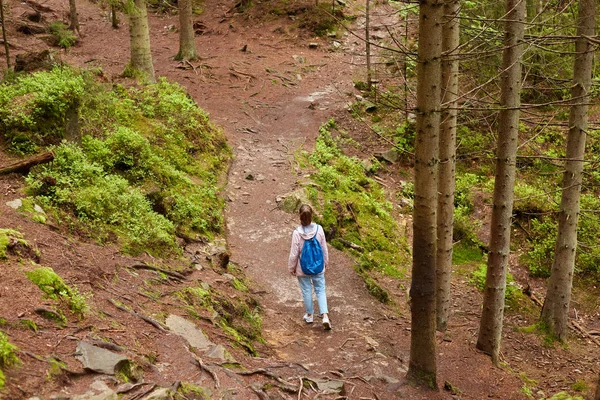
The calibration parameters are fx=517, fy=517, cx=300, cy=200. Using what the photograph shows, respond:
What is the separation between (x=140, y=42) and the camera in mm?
14672

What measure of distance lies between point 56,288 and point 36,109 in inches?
180

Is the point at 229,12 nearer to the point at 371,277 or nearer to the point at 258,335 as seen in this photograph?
the point at 371,277

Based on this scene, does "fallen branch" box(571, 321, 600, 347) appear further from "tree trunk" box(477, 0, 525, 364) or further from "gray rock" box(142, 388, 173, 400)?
"gray rock" box(142, 388, 173, 400)

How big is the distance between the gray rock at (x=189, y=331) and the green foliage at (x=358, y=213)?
5.46m

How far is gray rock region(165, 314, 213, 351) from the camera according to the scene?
5.85 metres

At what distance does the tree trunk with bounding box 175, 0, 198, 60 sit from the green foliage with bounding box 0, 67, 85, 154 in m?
11.1

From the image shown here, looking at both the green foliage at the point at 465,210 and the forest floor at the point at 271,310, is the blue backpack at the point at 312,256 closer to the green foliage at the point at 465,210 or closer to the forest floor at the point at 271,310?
the forest floor at the point at 271,310


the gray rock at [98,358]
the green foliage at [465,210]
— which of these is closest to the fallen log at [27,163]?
the gray rock at [98,358]

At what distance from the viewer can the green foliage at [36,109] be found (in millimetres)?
8406

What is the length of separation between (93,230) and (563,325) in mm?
8889

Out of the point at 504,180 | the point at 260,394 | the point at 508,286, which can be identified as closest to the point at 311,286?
the point at 260,394

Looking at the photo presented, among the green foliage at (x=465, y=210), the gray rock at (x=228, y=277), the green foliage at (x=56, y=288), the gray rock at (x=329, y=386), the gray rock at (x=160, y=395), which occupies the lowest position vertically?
the green foliage at (x=465, y=210)

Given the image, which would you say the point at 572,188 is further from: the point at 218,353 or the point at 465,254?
the point at 218,353

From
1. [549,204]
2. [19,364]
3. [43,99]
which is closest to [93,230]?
[43,99]
